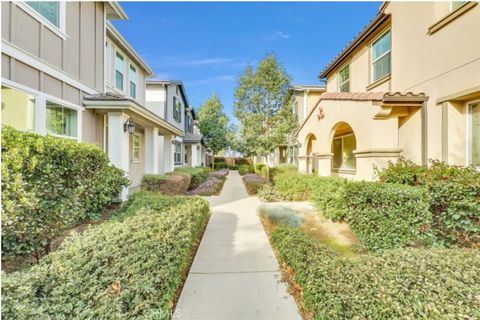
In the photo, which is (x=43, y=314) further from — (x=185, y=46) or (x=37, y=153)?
(x=185, y=46)

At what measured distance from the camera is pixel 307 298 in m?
2.96

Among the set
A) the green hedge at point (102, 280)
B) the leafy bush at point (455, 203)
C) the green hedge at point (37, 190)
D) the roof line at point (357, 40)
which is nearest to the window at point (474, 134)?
the leafy bush at point (455, 203)

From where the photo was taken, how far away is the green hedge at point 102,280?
2133mm

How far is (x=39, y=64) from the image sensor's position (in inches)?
220

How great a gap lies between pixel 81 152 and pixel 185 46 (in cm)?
1020

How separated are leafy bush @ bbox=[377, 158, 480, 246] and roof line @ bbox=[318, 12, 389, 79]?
6.69 meters

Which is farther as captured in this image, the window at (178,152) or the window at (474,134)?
the window at (178,152)

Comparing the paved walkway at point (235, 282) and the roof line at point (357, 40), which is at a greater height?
the roof line at point (357, 40)

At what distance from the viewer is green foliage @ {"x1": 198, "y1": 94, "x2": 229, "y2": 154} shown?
107 ft

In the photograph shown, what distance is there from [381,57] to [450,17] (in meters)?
3.44

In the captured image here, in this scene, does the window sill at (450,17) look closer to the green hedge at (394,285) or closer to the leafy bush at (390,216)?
the leafy bush at (390,216)

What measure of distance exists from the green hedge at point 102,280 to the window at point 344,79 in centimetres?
1151

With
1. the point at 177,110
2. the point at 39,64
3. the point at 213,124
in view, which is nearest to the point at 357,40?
the point at 39,64

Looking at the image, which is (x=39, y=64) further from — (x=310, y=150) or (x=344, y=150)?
(x=344, y=150)
